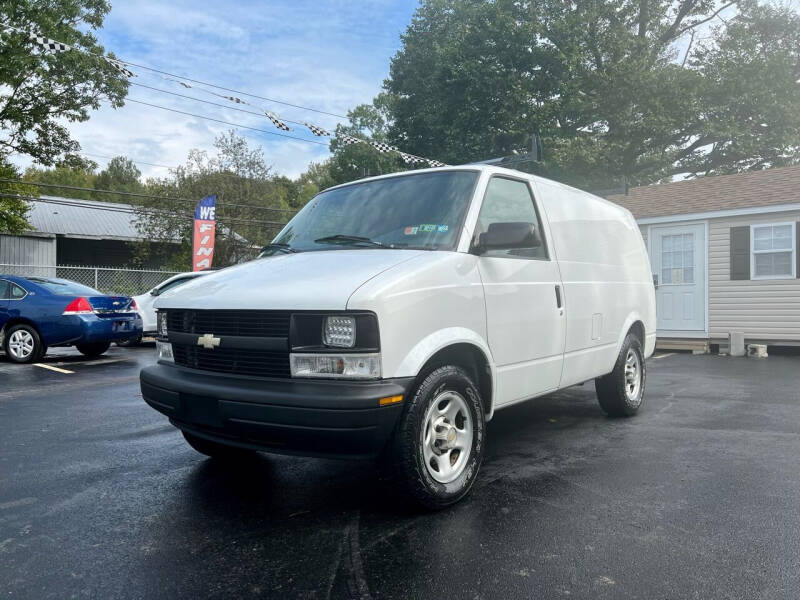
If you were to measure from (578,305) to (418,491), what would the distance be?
2226 mm

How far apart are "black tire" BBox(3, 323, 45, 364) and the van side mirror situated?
8.94 metres

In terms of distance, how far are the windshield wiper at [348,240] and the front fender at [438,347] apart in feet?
2.44

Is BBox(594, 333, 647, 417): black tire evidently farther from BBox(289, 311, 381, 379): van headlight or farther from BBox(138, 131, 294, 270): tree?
→ BBox(138, 131, 294, 270): tree

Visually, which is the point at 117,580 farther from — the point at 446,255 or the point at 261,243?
the point at 261,243

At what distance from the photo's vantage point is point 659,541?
2.94 meters

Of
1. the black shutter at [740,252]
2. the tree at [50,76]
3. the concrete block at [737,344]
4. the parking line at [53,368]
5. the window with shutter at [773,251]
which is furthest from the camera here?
the tree at [50,76]

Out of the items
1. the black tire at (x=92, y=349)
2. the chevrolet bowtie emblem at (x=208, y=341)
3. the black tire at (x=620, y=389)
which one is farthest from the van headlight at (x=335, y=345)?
the black tire at (x=92, y=349)

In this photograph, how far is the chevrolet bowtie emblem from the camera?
3.37m

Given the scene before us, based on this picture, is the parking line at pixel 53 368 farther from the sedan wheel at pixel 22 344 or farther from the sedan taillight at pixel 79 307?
the sedan taillight at pixel 79 307

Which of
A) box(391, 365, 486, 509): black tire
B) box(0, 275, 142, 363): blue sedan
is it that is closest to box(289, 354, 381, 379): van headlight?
box(391, 365, 486, 509): black tire

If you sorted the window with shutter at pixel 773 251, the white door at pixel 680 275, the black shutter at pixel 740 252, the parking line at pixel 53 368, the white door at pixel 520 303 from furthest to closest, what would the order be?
the white door at pixel 680 275
the black shutter at pixel 740 252
the window with shutter at pixel 773 251
the parking line at pixel 53 368
the white door at pixel 520 303

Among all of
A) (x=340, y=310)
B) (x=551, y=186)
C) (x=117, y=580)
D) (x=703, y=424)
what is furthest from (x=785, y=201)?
(x=117, y=580)

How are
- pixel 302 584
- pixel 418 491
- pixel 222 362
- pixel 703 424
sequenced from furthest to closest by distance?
pixel 703 424 → pixel 222 362 → pixel 418 491 → pixel 302 584

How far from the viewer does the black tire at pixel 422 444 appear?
3.10 meters
